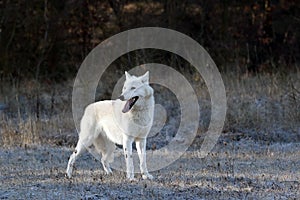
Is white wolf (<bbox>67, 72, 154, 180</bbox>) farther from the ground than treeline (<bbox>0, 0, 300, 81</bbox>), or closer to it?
closer to it

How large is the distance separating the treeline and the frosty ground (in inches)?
305

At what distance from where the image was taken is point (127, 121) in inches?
336

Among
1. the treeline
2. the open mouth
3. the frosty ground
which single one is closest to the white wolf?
the open mouth

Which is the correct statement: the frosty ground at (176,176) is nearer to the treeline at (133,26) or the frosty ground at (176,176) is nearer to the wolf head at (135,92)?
the wolf head at (135,92)

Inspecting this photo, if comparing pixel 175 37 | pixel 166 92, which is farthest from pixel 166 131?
pixel 175 37

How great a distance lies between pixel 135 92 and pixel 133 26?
1097cm

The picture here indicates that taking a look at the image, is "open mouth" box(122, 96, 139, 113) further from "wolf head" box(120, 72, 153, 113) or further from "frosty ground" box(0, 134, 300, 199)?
"frosty ground" box(0, 134, 300, 199)

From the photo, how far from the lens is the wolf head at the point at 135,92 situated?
8.23 m

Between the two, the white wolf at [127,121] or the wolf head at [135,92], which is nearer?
the wolf head at [135,92]

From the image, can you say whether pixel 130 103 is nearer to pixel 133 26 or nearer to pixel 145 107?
pixel 145 107

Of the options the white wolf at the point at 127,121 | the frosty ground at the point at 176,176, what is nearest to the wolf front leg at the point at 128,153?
the white wolf at the point at 127,121

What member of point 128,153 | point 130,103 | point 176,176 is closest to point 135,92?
point 130,103

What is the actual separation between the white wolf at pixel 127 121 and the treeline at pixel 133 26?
33.3 ft

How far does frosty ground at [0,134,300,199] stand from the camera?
7.45 m
